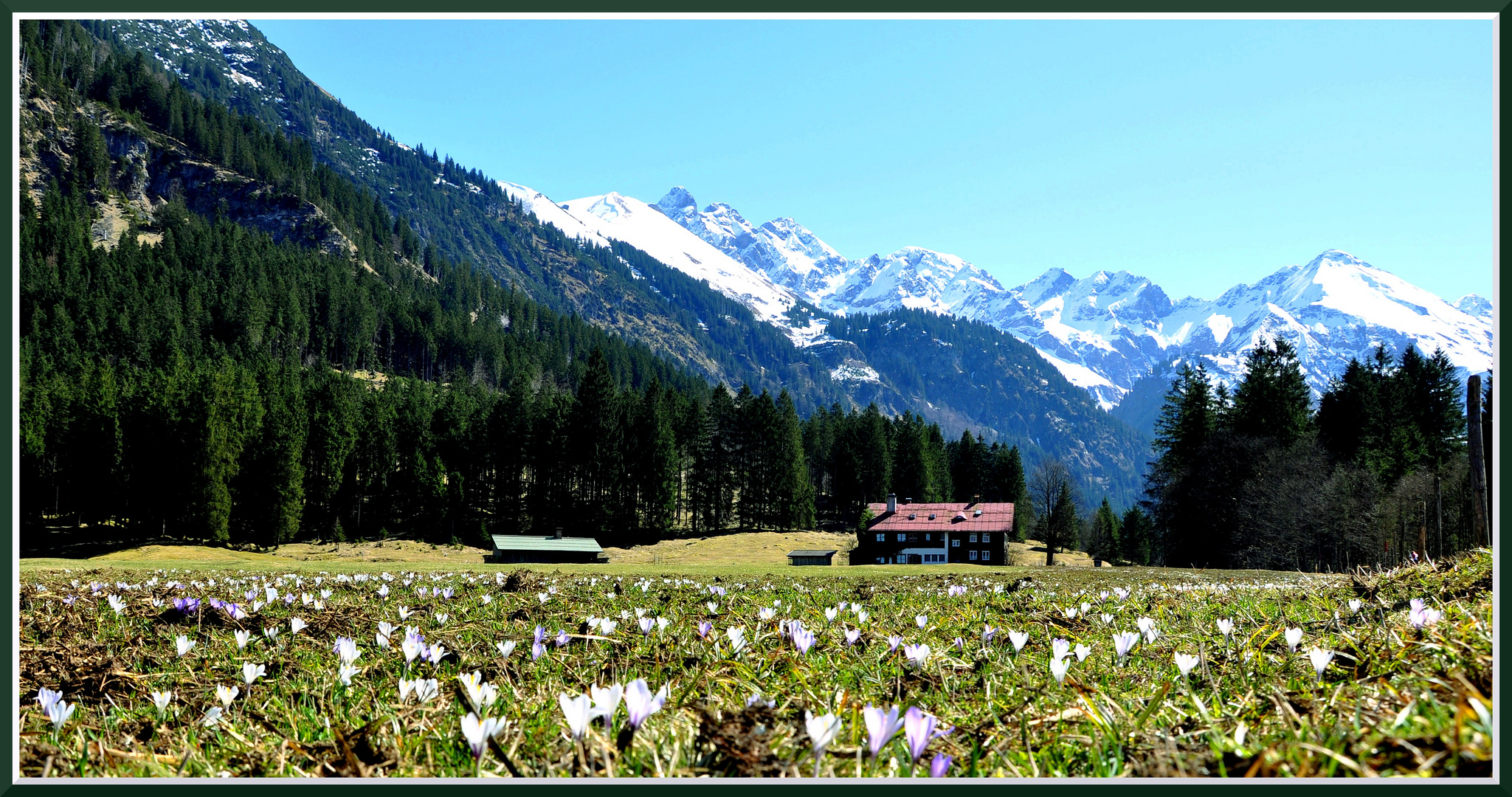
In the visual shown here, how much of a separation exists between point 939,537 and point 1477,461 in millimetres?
60808

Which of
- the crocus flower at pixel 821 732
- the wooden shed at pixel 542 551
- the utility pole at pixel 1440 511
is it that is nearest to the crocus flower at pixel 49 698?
the crocus flower at pixel 821 732

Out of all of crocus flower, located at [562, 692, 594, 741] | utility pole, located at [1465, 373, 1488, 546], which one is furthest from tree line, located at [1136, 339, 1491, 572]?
crocus flower, located at [562, 692, 594, 741]

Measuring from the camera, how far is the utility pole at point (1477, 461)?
11.0 ft

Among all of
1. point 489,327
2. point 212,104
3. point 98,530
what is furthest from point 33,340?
point 212,104

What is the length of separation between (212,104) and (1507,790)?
22658 centimetres

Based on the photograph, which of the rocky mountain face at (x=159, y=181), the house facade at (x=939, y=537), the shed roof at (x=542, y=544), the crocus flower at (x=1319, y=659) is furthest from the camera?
the rocky mountain face at (x=159, y=181)

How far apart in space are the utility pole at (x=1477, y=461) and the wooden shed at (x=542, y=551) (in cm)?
4793

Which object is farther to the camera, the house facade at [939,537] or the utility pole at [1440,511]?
the house facade at [939,537]

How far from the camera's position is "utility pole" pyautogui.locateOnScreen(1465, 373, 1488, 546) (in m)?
3.37

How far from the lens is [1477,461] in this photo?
3.88m

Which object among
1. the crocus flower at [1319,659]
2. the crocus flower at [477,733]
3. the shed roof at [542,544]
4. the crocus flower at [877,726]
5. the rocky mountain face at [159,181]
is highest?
the rocky mountain face at [159,181]

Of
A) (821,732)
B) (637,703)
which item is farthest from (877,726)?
(637,703)

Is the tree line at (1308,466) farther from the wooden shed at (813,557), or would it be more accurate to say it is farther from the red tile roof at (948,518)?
the wooden shed at (813,557)

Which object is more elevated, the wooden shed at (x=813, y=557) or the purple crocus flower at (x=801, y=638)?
the purple crocus flower at (x=801, y=638)
